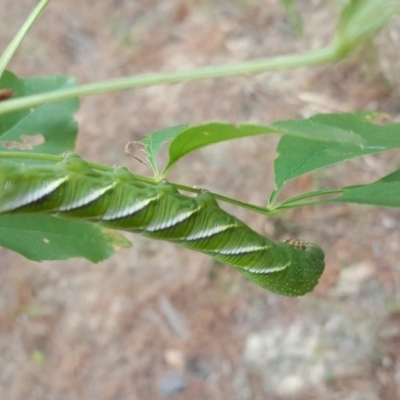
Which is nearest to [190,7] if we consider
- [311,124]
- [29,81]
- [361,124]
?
[29,81]

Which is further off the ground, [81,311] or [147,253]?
[147,253]

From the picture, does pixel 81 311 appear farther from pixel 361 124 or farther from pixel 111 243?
pixel 361 124

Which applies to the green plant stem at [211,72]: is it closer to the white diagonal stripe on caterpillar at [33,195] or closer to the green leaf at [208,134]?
the green leaf at [208,134]

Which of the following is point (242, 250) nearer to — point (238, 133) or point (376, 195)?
point (376, 195)

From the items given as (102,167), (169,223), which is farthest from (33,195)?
Result: (169,223)

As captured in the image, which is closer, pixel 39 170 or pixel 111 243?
Answer: pixel 39 170

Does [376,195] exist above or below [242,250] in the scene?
above

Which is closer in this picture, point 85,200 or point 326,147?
point 85,200
